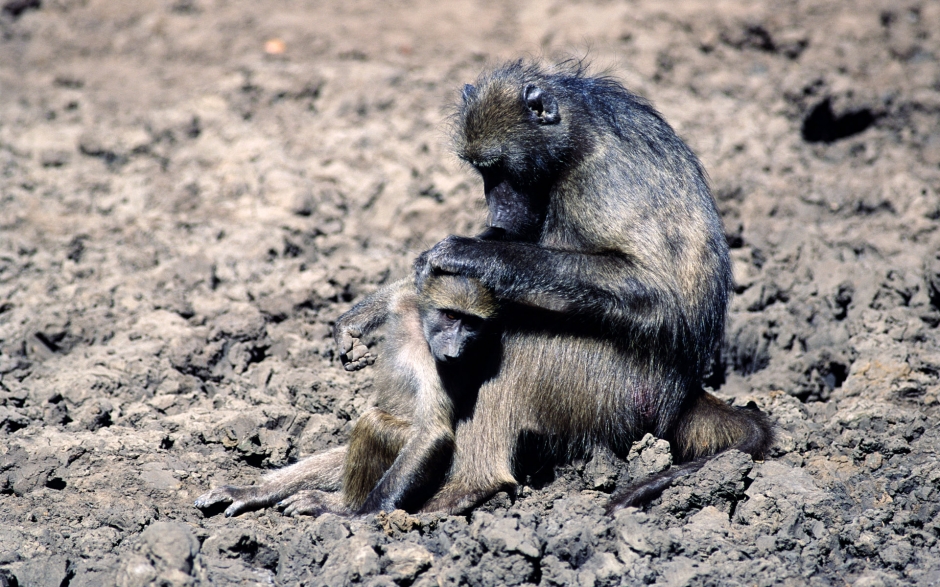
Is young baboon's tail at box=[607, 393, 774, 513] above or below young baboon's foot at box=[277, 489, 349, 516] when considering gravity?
above

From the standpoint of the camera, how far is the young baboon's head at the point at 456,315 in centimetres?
344

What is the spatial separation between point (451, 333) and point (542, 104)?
1.07 metres

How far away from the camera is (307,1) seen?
27.6 feet

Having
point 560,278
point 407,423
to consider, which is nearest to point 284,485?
point 407,423

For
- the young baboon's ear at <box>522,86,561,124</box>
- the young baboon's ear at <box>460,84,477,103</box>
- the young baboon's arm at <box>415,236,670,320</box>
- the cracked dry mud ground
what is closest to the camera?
the cracked dry mud ground

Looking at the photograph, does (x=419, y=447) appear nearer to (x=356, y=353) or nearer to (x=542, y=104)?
(x=356, y=353)

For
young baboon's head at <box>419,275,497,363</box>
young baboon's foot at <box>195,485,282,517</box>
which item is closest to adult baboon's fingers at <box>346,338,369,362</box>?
young baboon's head at <box>419,275,497,363</box>

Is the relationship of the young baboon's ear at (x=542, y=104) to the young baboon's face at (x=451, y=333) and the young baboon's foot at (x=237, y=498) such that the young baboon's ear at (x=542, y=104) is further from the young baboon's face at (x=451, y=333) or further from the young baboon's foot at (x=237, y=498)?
the young baboon's foot at (x=237, y=498)

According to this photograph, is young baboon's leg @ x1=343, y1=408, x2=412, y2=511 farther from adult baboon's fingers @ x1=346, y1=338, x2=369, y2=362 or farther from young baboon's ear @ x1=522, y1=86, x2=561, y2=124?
young baboon's ear @ x1=522, y1=86, x2=561, y2=124

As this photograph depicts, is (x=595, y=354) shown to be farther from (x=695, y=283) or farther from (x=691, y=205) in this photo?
(x=691, y=205)

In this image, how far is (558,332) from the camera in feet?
11.6

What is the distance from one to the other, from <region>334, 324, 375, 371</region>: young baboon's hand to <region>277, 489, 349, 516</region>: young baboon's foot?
0.58 metres

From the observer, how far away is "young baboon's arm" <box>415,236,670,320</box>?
11.2 feet

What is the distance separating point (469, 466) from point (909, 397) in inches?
80.0
